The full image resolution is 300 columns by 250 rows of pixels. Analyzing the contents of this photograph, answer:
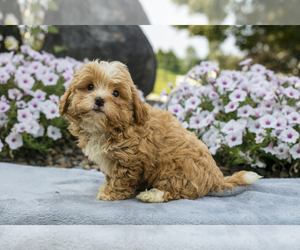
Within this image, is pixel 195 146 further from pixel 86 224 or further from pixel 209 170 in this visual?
pixel 86 224

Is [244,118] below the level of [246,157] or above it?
above

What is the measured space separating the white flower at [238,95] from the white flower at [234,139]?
484 mm

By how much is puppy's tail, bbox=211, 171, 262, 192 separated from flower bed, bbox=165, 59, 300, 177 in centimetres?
69

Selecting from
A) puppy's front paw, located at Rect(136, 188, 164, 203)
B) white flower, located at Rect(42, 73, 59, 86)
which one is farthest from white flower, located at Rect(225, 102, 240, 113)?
white flower, located at Rect(42, 73, 59, 86)

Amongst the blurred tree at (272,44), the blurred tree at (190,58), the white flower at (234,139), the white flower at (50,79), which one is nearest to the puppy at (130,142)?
the white flower at (234,139)

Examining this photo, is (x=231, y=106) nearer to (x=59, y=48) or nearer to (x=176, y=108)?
(x=176, y=108)

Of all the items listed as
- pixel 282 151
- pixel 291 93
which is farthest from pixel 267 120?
pixel 291 93

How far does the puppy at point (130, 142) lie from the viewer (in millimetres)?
2500

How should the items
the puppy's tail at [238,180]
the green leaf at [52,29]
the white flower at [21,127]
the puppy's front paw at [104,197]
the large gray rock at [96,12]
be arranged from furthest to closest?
1. the green leaf at [52,29]
2. the large gray rock at [96,12]
3. the white flower at [21,127]
4. the puppy's tail at [238,180]
5. the puppy's front paw at [104,197]

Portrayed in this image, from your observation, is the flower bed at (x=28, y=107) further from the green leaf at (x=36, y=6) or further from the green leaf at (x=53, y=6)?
the green leaf at (x=53, y=6)

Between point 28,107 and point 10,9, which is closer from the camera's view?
point 28,107

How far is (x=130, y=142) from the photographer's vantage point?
2.61 meters

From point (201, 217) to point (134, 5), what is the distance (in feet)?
14.3

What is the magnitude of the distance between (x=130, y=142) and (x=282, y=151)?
223 cm
